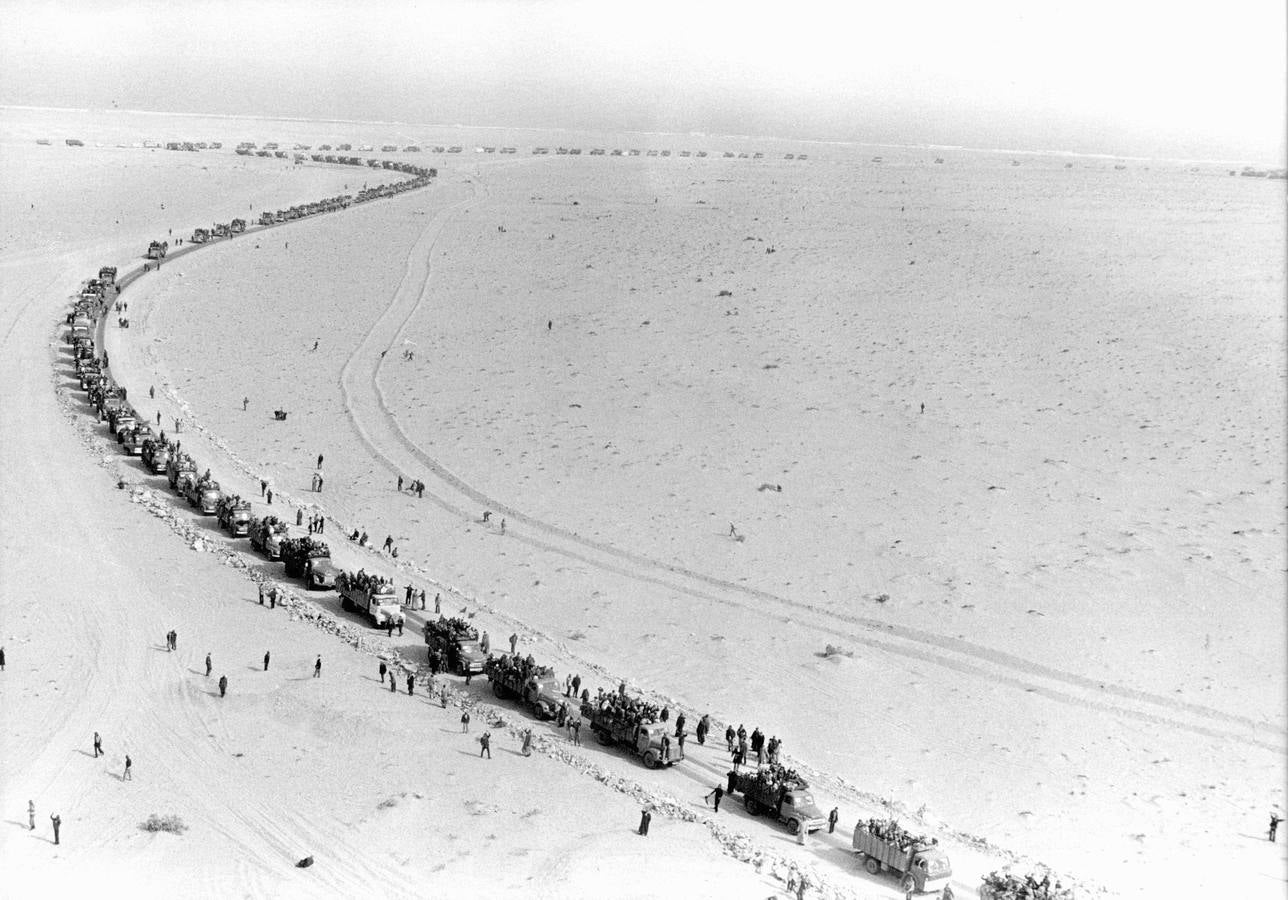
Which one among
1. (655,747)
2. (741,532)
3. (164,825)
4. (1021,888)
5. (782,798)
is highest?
(741,532)

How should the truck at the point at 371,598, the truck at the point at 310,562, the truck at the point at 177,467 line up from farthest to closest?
the truck at the point at 177,467
the truck at the point at 310,562
the truck at the point at 371,598

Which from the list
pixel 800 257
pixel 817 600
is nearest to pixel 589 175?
pixel 800 257

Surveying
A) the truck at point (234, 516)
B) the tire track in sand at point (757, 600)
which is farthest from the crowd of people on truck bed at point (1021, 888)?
the truck at point (234, 516)

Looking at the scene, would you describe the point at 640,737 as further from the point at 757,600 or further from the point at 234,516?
the point at 234,516

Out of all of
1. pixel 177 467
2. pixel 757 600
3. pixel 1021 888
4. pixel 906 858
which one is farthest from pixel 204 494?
pixel 1021 888

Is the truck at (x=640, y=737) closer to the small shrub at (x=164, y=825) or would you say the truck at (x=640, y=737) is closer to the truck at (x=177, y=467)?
the small shrub at (x=164, y=825)

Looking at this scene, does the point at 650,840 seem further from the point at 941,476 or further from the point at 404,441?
the point at 404,441

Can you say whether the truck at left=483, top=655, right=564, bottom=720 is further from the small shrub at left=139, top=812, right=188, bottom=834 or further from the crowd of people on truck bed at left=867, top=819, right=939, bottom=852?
the crowd of people on truck bed at left=867, top=819, right=939, bottom=852
